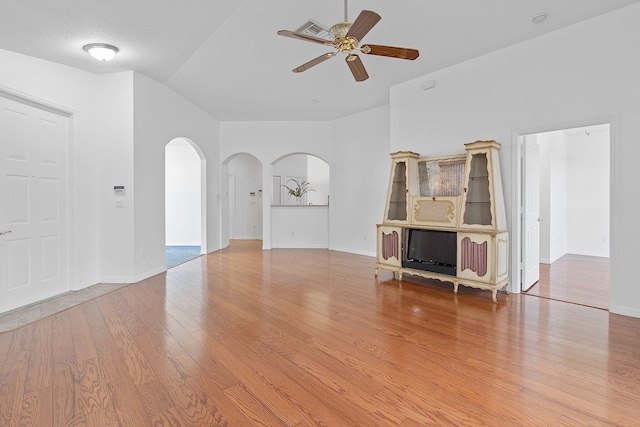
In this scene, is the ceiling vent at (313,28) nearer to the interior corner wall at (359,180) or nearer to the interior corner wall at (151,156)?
the interior corner wall at (151,156)

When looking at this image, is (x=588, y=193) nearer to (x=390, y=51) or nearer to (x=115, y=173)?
(x=390, y=51)

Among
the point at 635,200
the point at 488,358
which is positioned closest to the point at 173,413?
the point at 488,358

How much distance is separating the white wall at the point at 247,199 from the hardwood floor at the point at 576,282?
7.42 meters

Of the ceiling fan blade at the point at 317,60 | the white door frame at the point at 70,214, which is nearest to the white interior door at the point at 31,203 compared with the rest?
the white door frame at the point at 70,214

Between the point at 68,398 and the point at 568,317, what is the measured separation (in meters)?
4.28

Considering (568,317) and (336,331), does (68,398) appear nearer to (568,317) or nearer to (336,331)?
(336,331)

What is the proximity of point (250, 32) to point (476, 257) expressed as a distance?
3.85m

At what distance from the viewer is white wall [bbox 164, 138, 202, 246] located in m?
8.59

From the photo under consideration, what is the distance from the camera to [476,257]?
3.85 metres

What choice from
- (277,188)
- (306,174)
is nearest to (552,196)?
(306,174)

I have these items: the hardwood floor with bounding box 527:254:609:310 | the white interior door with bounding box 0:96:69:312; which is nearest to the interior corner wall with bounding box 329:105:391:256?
the hardwood floor with bounding box 527:254:609:310

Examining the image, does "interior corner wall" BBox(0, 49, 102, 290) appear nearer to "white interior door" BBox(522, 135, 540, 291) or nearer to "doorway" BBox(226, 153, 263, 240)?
"doorway" BBox(226, 153, 263, 240)

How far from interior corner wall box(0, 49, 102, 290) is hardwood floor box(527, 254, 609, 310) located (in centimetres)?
607

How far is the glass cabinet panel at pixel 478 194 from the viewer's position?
4.02 metres
